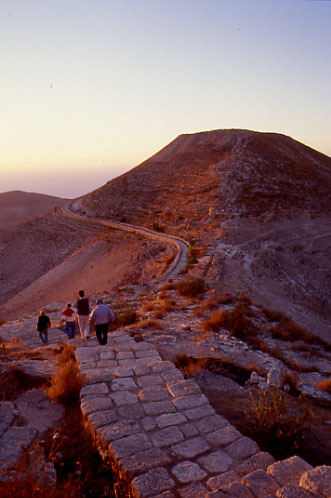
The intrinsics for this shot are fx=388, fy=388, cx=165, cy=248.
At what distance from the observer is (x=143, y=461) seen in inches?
165

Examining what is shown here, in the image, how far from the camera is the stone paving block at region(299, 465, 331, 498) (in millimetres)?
3648

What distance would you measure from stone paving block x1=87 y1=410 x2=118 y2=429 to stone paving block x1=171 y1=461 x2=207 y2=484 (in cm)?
113

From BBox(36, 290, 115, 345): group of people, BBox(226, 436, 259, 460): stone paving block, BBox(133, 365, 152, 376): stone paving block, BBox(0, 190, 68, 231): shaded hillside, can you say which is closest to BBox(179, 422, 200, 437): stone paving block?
BBox(226, 436, 259, 460): stone paving block

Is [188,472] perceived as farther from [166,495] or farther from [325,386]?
[325,386]

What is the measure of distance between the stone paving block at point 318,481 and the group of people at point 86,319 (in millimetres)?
5234

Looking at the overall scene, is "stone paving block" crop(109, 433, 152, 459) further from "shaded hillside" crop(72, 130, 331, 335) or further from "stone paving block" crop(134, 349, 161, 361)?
"shaded hillside" crop(72, 130, 331, 335)

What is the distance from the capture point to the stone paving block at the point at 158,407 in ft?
17.1

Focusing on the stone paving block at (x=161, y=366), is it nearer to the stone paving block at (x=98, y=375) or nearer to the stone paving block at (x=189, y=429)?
the stone paving block at (x=98, y=375)

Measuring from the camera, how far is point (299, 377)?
7562 mm

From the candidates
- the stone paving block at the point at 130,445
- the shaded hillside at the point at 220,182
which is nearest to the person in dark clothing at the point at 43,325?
the stone paving block at the point at 130,445

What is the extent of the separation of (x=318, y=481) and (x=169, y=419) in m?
1.92

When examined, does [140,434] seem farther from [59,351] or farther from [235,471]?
[59,351]

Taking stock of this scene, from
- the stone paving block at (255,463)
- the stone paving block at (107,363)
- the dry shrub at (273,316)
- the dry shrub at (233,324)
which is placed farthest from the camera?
the dry shrub at (273,316)

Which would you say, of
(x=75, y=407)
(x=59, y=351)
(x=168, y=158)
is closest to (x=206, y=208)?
(x=168, y=158)
